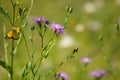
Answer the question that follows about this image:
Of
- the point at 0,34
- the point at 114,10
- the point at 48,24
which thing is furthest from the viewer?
the point at 114,10

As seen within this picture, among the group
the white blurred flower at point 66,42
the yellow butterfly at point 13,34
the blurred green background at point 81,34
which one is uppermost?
the yellow butterfly at point 13,34

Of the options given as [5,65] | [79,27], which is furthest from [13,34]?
[79,27]

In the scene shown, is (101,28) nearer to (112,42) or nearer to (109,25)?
(109,25)

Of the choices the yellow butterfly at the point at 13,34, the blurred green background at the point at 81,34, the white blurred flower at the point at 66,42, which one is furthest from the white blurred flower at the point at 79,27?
the yellow butterfly at the point at 13,34

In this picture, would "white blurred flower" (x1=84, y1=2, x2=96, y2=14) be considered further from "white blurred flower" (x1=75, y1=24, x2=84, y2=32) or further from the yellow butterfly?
the yellow butterfly

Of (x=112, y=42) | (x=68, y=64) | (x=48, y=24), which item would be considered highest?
(x=48, y=24)

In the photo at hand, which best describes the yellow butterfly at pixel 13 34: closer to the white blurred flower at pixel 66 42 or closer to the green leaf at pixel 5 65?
the green leaf at pixel 5 65

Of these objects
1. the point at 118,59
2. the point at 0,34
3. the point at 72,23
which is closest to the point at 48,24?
the point at 118,59
